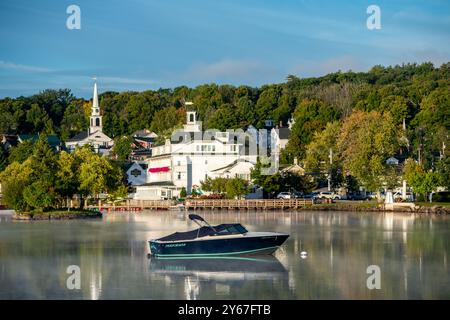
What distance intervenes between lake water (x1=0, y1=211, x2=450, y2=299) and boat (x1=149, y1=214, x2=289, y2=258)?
517mm

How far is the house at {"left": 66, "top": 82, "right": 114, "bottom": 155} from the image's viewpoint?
149m

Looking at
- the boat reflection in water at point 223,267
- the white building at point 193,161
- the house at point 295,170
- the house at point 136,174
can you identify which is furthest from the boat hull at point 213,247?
the house at point 136,174

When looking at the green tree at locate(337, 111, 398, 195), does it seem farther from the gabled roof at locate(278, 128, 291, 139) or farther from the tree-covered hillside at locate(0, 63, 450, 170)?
the gabled roof at locate(278, 128, 291, 139)

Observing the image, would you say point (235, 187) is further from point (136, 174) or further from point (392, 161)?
point (136, 174)

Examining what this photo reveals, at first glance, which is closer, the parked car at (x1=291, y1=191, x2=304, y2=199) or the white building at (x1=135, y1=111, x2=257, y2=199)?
the parked car at (x1=291, y1=191, x2=304, y2=199)

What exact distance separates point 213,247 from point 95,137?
11280 centimetres

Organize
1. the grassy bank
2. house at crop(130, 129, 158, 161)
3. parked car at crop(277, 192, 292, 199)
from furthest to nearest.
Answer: house at crop(130, 129, 158, 161) → parked car at crop(277, 192, 292, 199) → the grassy bank

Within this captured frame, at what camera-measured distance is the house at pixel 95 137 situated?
149m

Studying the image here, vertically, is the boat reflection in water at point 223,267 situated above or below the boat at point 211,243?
below

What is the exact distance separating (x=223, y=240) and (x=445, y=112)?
83.8 m

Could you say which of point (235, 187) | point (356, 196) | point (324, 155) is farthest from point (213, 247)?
point (324, 155)

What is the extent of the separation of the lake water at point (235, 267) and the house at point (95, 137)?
8556 cm

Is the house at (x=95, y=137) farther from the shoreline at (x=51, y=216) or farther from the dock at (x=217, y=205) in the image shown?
the shoreline at (x=51, y=216)

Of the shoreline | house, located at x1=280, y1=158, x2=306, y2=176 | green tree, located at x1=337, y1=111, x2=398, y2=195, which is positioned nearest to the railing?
house, located at x1=280, y1=158, x2=306, y2=176
